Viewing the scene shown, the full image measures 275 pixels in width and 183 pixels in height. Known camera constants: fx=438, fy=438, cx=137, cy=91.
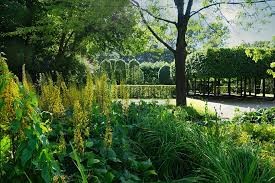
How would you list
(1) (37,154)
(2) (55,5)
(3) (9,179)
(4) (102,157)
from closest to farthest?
(1) (37,154)
(3) (9,179)
(4) (102,157)
(2) (55,5)

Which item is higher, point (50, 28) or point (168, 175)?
point (50, 28)

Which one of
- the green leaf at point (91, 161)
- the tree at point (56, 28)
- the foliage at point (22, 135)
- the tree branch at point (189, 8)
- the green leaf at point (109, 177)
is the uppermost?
the tree branch at point (189, 8)

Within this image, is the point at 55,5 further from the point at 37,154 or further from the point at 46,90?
the point at 37,154

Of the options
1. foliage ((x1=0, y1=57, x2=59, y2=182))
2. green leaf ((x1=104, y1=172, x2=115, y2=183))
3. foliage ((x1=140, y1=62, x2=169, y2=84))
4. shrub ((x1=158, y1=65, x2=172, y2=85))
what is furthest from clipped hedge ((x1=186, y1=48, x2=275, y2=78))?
foliage ((x1=0, y1=57, x2=59, y2=182))

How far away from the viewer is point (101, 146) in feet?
11.7

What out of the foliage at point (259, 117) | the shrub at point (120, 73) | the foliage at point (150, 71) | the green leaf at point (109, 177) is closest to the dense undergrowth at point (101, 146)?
the green leaf at point (109, 177)

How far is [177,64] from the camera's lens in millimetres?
16453

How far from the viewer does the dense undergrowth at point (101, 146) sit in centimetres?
246

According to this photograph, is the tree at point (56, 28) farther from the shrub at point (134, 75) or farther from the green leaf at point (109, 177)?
the green leaf at point (109, 177)

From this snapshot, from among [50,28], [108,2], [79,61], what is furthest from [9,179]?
[79,61]

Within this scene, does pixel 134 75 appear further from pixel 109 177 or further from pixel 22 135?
pixel 22 135

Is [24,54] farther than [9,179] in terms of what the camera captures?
Yes

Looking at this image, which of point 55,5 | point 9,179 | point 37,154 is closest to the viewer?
point 37,154

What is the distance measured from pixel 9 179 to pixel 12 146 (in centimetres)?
20
